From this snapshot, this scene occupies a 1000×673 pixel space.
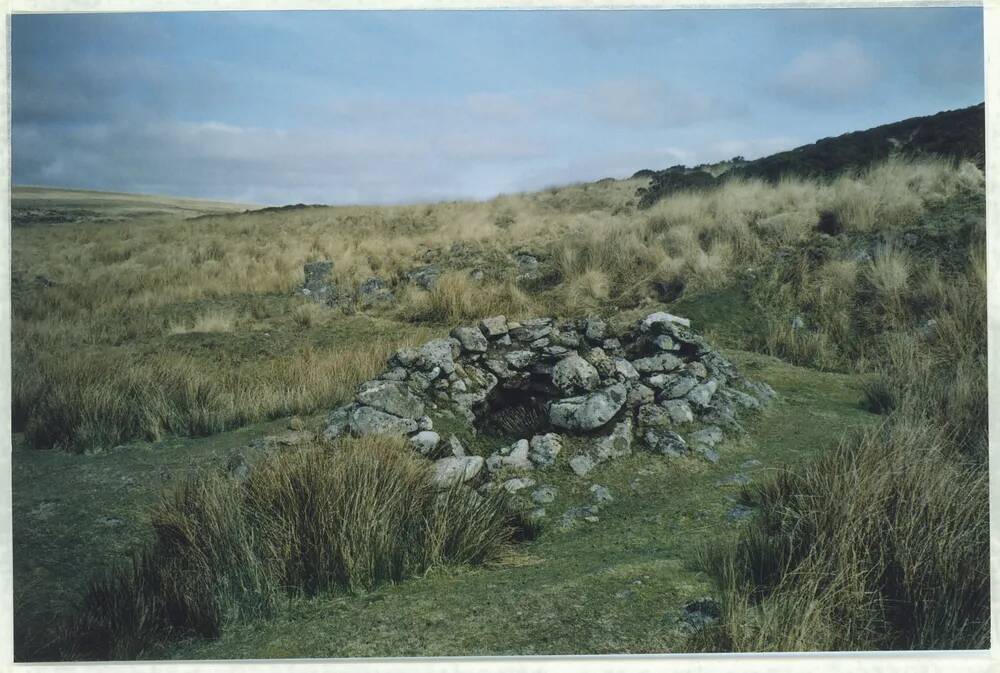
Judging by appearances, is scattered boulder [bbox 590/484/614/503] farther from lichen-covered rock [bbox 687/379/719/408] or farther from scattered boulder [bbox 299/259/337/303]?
scattered boulder [bbox 299/259/337/303]

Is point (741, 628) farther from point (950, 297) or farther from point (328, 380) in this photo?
point (950, 297)

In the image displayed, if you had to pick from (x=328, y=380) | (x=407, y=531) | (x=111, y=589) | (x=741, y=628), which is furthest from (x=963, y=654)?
(x=328, y=380)

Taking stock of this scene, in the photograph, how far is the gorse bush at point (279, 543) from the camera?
2682mm

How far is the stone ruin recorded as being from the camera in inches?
161

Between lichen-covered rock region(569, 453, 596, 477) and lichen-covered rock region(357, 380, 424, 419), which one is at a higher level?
lichen-covered rock region(357, 380, 424, 419)

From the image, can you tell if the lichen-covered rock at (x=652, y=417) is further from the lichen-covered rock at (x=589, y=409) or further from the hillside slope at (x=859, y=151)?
the hillside slope at (x=859, y=151)

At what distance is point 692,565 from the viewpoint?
2.71 meters

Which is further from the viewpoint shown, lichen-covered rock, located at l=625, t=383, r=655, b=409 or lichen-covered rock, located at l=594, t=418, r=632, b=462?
lichen-covered rock, located at l=625, t=383, r=655, b=409

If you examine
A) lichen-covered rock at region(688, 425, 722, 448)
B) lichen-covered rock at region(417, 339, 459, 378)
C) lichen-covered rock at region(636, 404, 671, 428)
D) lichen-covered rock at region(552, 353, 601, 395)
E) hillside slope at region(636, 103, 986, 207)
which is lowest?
lichen-covered rock at region(688, 425, 722, 448)

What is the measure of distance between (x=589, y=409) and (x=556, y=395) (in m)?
0.60

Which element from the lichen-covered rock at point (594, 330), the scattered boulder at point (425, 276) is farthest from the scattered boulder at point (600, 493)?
the scattered boulder at point (425, 276)

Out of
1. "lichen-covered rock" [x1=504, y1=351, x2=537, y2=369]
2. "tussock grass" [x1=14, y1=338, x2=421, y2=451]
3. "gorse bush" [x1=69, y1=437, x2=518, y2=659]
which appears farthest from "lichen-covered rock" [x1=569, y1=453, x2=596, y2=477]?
"tussock grass" [x1=14, y1=338, x2=421, y2=451]

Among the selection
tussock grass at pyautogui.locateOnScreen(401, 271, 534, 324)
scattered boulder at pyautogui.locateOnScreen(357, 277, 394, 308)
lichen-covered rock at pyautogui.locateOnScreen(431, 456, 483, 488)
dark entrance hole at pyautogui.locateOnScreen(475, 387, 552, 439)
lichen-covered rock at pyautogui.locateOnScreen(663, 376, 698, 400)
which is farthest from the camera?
scattered boulder at pyautogui.locateOnScreen(357, 277, 394, 308)

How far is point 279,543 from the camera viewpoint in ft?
9.46
